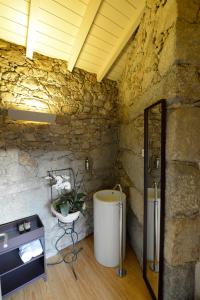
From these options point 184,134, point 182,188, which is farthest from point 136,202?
point 184,134

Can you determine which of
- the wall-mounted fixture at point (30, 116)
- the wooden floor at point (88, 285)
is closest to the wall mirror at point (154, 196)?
the wooden floor at point (88, 285)

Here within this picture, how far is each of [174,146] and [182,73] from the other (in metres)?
0.51

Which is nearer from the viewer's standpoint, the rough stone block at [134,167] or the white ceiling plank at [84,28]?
the white ceiling plank at [84,28]

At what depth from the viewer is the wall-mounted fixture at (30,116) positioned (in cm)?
161

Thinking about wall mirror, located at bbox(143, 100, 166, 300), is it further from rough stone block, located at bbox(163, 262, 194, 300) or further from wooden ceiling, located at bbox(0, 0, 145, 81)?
wooden ceiling, located at bbox(0, 0, 145, 81)

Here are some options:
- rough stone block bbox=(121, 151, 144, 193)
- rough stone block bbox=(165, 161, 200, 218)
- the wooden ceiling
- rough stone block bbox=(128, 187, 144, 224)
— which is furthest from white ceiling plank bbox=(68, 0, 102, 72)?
rough stone block bbox=(128, 187, 144, 224)

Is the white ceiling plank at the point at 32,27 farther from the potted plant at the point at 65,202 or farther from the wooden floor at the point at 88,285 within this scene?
the wooden floor at the point at 88,285

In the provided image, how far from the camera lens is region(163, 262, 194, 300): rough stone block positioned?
117cm

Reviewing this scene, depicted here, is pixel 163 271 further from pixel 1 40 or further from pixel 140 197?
pixel 1 40

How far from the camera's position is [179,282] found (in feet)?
3.87

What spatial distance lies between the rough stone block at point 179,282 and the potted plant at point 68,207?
1.01m

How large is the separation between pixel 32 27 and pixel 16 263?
7.62 ft

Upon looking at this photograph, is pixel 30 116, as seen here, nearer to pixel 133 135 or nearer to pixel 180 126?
pixel 133 135

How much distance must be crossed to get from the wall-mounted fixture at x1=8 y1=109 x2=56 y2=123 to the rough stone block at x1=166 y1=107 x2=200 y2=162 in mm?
1339
